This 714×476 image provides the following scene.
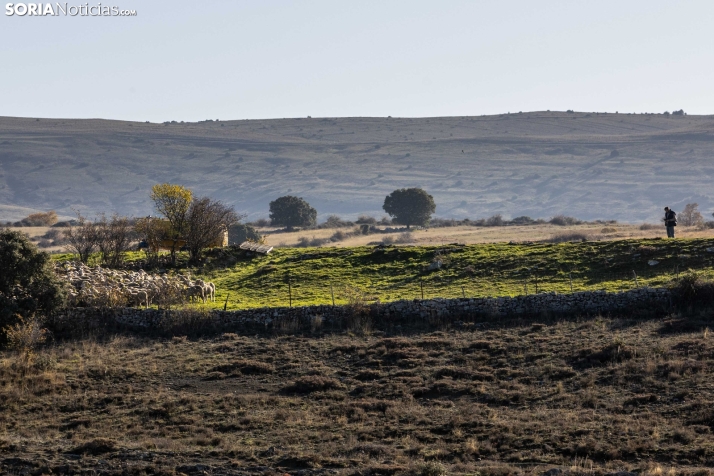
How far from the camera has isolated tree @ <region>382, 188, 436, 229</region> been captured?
120 metres

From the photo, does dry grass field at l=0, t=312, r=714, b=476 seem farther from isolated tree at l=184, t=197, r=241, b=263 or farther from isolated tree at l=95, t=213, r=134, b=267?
isolated tree at l=184, t=197, r=241, b=263

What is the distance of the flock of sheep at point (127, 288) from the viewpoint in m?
38.7

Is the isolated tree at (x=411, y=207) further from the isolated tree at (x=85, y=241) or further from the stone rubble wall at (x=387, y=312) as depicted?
the stone rubble wall at (x=387, y=312)

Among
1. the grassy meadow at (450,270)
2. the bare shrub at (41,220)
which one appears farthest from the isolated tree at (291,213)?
the grassy meadow at (450,270)

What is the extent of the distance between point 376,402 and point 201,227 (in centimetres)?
2598

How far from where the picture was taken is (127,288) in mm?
40375

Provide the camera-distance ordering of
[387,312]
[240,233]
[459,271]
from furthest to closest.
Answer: [240,233] → [459,271] → [387,312]

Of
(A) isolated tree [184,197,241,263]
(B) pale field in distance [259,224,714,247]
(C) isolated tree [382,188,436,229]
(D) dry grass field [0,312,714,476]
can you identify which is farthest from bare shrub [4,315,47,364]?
(C) isolated tree [382,188,436,229]

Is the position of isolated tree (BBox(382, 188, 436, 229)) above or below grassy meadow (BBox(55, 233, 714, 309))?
above

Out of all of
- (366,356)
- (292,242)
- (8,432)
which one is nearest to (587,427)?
(366,356)

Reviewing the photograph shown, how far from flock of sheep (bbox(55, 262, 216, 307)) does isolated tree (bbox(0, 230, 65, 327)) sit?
3.78 feet

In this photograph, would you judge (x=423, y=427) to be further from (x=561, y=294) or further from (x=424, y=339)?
(x=561, y=294)

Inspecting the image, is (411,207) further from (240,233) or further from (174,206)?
(174,206)

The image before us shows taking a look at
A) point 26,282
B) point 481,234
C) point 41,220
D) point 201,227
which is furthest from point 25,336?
point 41,220
